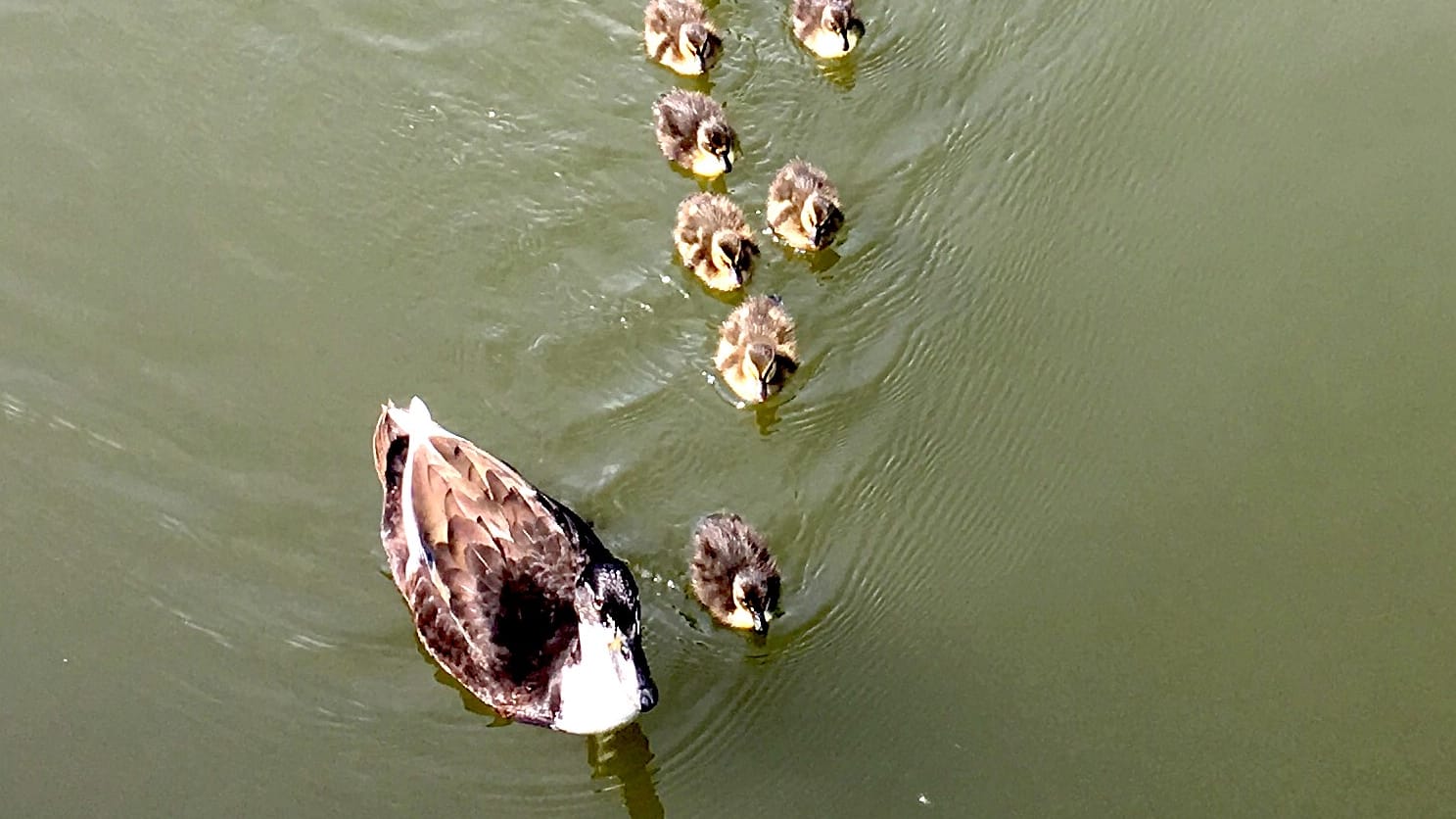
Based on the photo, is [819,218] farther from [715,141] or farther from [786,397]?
[786,397]

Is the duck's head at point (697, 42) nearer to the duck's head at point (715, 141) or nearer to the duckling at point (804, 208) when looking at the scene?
the duck's head at point (715, 141)

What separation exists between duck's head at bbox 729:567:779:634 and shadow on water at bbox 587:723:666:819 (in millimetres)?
397

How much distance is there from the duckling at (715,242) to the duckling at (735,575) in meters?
0.86

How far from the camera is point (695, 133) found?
4.41 meters

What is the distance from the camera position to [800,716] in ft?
11.8

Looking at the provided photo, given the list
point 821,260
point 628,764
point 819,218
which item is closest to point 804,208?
point 819,218

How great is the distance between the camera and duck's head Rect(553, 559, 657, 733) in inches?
129

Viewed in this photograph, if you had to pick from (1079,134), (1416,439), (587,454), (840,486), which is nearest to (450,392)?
(587,454)

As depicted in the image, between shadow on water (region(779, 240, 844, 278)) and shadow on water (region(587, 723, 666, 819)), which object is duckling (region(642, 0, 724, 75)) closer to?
shadow on water (region(779, 240, 844, 278))

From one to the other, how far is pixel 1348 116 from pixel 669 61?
2271 mm


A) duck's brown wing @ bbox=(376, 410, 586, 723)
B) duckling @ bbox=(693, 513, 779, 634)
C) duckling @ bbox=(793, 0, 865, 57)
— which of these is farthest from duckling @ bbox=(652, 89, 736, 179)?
duck's brown wing @ bbox=(376, 410, 586, 723)

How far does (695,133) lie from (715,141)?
88 millimetres

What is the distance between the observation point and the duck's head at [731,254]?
4.17m

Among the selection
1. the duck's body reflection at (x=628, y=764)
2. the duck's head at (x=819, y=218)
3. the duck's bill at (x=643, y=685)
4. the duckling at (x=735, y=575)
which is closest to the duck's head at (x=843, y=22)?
the duck's head at (x=819, y=218)
